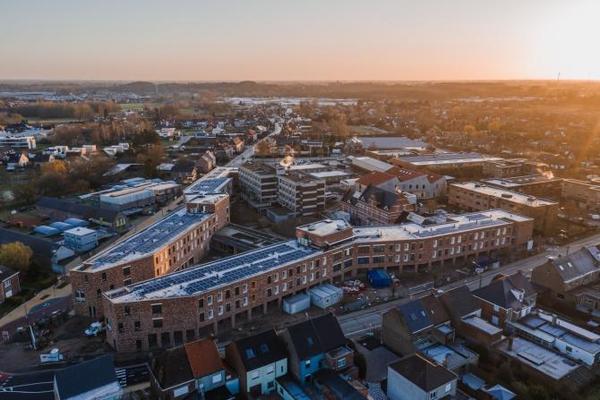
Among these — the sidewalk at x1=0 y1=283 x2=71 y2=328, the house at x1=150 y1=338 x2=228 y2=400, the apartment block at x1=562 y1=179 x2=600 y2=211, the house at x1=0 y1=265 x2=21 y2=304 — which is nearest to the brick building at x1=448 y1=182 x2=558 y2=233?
the apartment block at x1=562 y1=179 x2=600 y2=211

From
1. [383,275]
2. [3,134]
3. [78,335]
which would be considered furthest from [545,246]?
[3,134]

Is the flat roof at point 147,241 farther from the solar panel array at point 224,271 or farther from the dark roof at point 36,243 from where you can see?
the dark roof at point 36,243

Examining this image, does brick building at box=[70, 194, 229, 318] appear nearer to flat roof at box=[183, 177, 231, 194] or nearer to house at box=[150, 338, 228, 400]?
flat roof at box=[183, 177, 231, 194]

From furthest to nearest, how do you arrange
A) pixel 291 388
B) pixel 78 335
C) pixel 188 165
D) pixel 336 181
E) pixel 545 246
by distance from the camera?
pixel 188 165 → pixel 336 181 → pixel 545 246 → pixel 78 335 → pixel 291 388

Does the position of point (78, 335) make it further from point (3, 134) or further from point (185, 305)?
→ point (3, 134)

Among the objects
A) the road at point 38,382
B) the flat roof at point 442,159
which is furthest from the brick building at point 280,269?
the flat roof at point 442,159

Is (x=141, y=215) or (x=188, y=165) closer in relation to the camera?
(x=141, y=215)

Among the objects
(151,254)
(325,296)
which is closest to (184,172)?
(151,254)
